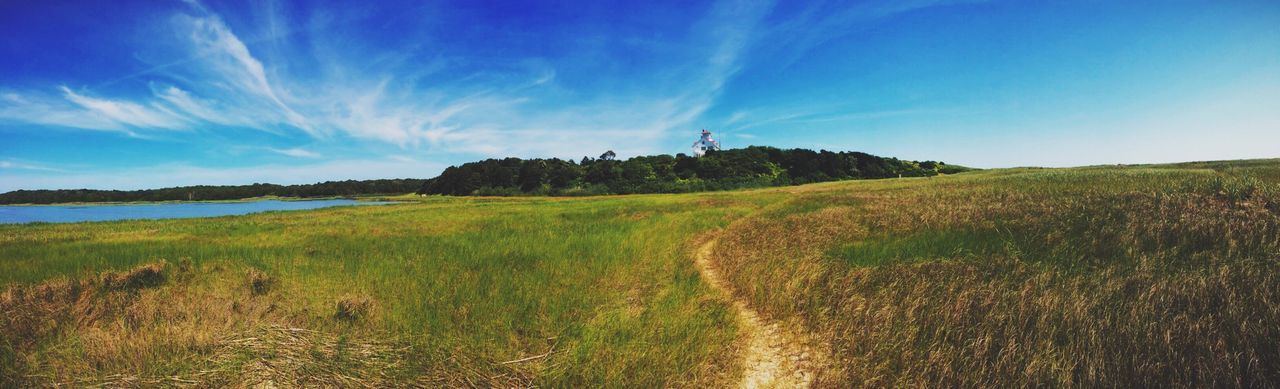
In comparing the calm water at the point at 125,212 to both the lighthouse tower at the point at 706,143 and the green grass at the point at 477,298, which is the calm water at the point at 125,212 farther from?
the lighthouse tower at the point at 706,143

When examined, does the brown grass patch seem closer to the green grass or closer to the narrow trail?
the green grass

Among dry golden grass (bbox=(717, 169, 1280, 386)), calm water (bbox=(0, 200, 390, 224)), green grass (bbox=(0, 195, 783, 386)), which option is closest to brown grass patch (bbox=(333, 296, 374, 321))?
green grass (bbox=(0, 195, 783, 386))

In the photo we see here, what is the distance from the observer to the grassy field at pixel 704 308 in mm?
4473

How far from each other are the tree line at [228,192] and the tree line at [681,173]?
58875 mm

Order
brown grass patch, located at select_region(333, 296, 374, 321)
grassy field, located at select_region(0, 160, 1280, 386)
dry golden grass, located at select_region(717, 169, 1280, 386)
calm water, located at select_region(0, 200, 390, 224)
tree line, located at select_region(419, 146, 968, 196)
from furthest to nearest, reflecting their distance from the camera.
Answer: tree line, located at select_region(419, 146, 968, 196), calm water, located at select_region(0, 200, 390, 224), brown grass patch, located at select_region(333, 296, 374, 321), grassy field, located at select_region(0, 160, 1280, 386), dry golden grass, located at select_region(717, 169, 1280, 386)

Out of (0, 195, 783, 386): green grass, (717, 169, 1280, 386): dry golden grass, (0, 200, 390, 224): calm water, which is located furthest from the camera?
(0, 200, 390, 224): calm water

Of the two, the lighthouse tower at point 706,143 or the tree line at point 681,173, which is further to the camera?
the lighthouse tower at point 706,143

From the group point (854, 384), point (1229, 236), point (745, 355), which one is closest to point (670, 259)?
point (745, 355)

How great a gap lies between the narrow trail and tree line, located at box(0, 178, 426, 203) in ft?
554

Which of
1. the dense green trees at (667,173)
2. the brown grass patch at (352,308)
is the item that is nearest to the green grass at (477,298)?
the brown grass patch at (352,308)

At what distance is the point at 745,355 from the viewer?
5582mm

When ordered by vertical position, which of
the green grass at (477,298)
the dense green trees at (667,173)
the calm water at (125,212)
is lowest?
the calm water at (125,212)

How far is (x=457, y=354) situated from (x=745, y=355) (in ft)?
12.1

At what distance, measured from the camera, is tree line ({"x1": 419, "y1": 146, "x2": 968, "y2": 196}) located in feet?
294
